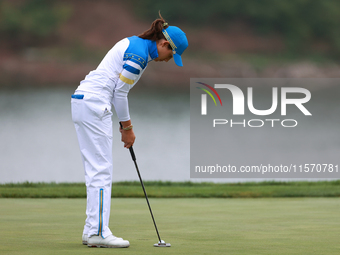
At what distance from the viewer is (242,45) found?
28.2 feet

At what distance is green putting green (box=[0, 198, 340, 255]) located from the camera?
2650mm

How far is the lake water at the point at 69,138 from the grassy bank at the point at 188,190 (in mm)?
155

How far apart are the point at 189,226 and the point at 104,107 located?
1.31 metres

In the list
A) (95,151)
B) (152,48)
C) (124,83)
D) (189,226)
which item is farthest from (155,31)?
(189,226)

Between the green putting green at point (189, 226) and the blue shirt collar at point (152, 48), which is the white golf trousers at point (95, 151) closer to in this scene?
the green putting green at point (189, 226)

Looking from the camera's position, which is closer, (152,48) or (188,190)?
(152,48)

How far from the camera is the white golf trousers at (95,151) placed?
276 centimetres

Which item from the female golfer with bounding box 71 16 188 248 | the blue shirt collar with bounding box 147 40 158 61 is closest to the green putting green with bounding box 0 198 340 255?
the female golfer with bounding box 71 16 188 248
